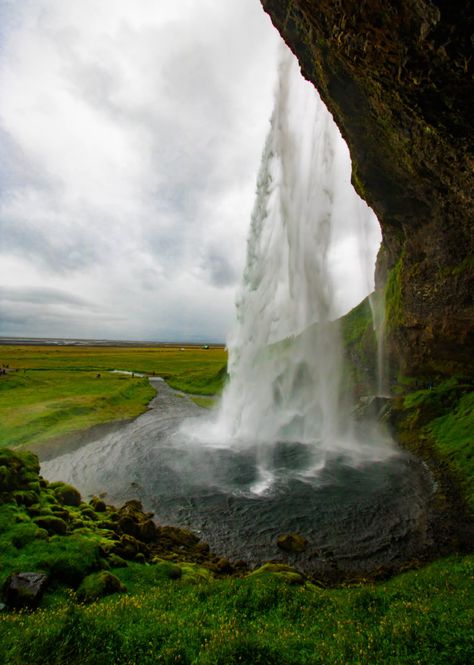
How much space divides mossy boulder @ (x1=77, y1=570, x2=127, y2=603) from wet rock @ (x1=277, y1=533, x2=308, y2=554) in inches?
362

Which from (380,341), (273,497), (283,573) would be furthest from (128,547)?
(380,341)

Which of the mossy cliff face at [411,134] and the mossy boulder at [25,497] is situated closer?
the mossy cliff face at [411,134]

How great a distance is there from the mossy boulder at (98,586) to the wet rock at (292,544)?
9.20 m

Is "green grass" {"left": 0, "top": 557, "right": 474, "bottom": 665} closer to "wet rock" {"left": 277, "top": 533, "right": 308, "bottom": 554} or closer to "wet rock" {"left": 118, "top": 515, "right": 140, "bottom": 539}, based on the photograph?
"wet rock" {"left": 277, "top": 533, "right": 308, "bottom": 554}

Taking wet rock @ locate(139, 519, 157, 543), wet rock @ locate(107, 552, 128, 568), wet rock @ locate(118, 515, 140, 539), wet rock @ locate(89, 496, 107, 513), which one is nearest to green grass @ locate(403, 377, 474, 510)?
wet rock @ locate(139, 519, 157, 543)

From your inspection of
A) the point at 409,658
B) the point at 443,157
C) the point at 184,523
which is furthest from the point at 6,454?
the point at 443,157

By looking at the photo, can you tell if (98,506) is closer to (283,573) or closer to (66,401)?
(283,573)

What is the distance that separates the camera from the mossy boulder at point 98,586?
42.5 feet

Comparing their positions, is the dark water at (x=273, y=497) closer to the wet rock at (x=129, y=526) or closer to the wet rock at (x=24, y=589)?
the wet rock at (x=129, y=526)

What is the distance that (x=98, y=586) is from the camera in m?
13.3

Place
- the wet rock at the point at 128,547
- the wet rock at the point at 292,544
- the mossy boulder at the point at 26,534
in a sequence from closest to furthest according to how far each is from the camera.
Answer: the mossy boulder at the point at 26,534
the wet rock at the point at 128,547
the wet rock at the point at 292,544

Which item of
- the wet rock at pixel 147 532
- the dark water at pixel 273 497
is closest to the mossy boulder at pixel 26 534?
the wet rock at pixel 147 532

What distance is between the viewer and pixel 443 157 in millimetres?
24734

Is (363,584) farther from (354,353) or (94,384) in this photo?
(94,384)
